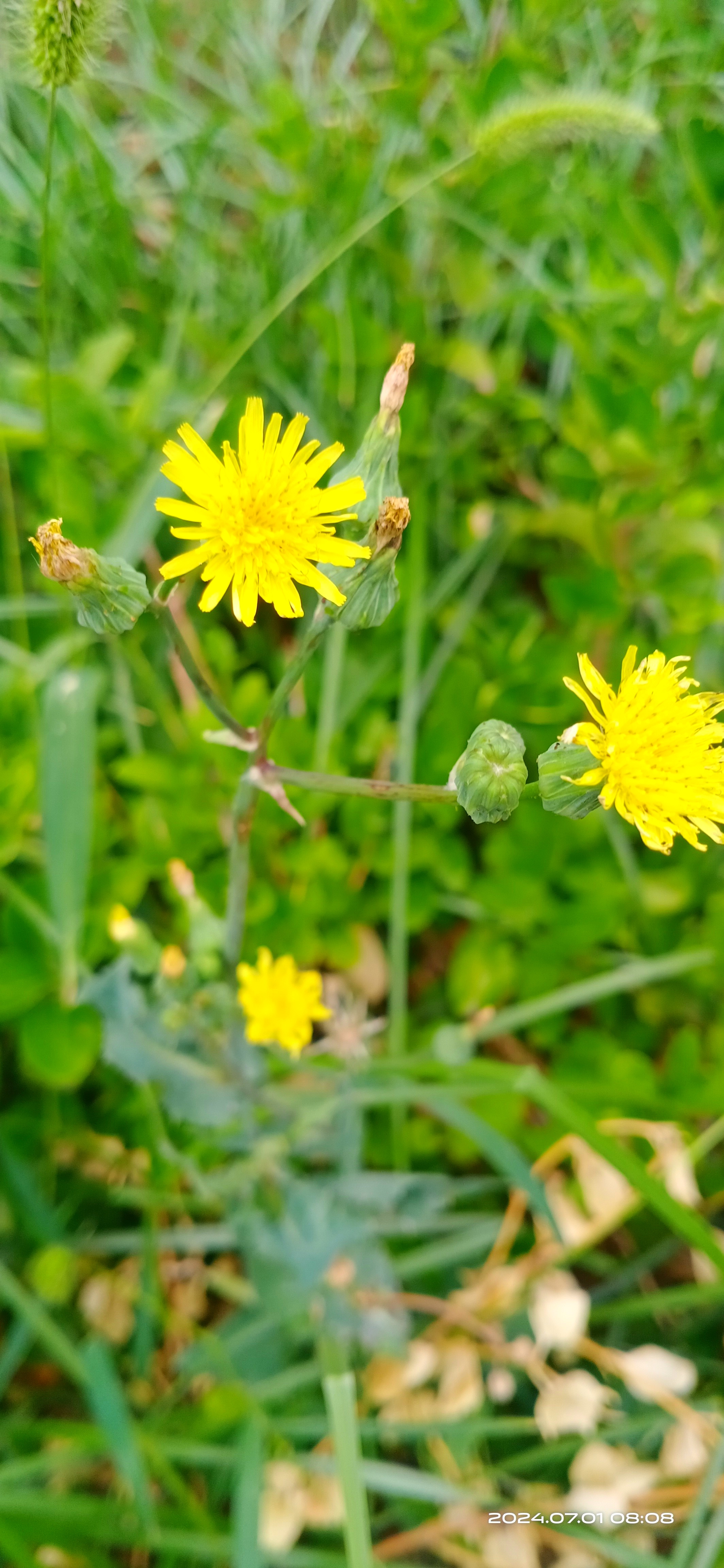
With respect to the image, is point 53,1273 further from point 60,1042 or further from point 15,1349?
point 60,1042

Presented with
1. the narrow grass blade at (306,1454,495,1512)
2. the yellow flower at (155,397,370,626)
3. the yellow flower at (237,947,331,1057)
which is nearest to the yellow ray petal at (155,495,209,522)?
the yellow flower at (155,397,370,626)

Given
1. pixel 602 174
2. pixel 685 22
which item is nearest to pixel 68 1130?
pixel 602 174

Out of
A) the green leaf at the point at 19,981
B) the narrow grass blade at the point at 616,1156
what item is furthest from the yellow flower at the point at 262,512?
the green leaf at the point at 19,981

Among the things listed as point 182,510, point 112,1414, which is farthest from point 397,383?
point 112,1414

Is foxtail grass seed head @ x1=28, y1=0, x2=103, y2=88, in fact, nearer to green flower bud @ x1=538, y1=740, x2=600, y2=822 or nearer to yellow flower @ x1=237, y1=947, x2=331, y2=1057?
green flower bud @ x1=538, y1=740, x2=600, y2=822

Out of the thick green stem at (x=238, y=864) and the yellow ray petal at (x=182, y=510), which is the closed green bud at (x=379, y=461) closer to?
the yellow ray petal at (x=182, y=510)

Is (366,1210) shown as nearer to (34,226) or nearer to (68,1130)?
(68,1130)
